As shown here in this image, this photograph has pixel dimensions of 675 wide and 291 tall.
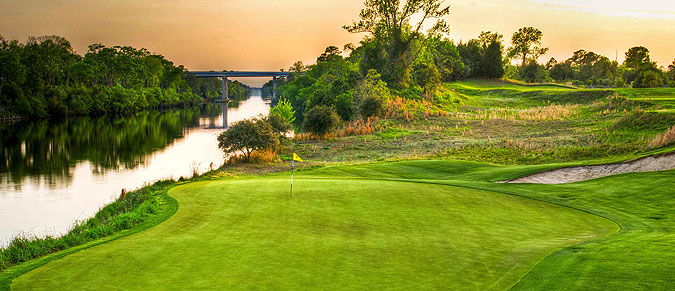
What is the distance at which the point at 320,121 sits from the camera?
46.0 meters

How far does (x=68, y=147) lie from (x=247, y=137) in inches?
893

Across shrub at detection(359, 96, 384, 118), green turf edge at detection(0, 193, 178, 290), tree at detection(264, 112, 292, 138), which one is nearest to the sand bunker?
green turf edge at detection(0, 193, 178, 290)

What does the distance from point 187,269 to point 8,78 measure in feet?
271

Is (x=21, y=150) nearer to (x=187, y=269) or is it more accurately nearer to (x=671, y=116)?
(x=187, y=269)

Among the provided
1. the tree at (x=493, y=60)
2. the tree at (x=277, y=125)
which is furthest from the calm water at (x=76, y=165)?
the tree at (x=493, y=60)

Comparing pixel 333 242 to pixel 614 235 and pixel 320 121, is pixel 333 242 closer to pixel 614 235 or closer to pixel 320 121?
pixel 614 235

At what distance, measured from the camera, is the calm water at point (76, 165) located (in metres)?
21.4

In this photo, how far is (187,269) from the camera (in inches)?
305

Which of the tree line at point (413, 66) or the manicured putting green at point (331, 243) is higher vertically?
the tree line at point (413, 66)

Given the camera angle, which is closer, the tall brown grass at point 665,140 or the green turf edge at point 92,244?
the green turf edge at point 92,244

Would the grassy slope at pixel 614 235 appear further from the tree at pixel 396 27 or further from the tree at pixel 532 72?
the tree at pixel 532 72

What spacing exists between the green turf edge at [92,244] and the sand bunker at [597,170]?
12.7 metres

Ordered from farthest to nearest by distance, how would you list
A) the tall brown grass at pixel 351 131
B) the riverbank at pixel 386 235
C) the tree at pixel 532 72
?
the tree at pixel 532 72 < the tall brown grass at pixel 351 131 < the riverbank at pixel 386 235

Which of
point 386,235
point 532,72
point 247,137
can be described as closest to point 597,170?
point 386,235
